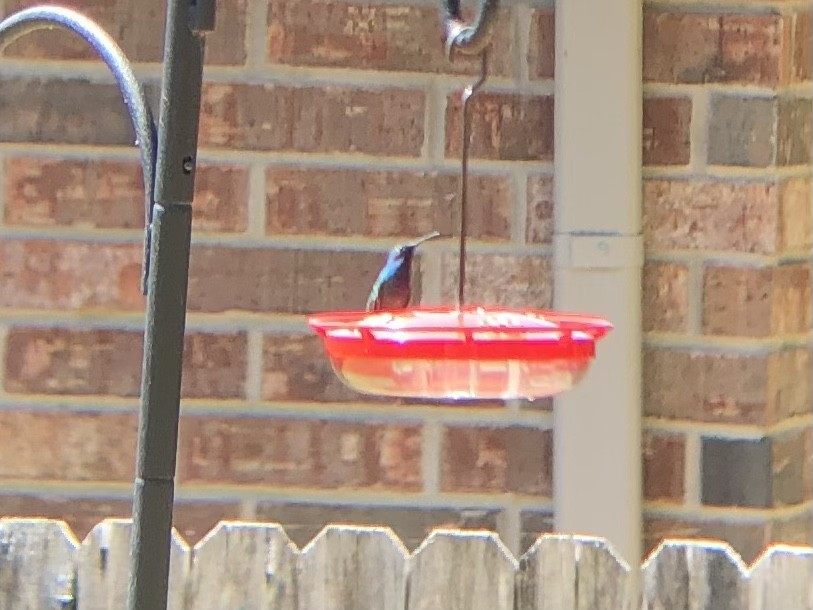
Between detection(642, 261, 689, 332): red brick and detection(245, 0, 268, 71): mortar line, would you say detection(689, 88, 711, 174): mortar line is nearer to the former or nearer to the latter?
detection(642, 261, 689, 332): red brick

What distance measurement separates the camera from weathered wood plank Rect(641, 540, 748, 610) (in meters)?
0.82

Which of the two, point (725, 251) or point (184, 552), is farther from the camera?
point (725, 251)

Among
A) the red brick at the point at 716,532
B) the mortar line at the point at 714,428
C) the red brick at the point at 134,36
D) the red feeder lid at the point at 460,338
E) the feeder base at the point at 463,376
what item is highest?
the red brick at the point at 134,36

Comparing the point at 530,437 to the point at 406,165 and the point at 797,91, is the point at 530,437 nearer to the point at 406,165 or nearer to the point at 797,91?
the point at 406,165

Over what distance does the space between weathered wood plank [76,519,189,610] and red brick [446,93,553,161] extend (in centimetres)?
39

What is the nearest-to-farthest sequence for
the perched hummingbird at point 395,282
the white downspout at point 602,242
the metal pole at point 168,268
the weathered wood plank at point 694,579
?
the metal pole at point 168,268 → the perched hummingbird at point 395,282 → the weathered wood plank at point 694,579 → the white downspout at point 602,242

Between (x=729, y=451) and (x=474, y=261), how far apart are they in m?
0.25

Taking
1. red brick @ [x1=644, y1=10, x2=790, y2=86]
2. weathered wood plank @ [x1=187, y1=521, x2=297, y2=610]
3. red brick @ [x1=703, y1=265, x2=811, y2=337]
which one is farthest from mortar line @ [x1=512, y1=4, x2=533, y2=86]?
weathered wood plank @ [x1=187, y1=521, x2=297, y2=610]

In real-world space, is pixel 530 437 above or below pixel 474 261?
below

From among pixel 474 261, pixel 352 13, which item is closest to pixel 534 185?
pixel 474 261

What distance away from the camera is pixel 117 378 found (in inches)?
40.6

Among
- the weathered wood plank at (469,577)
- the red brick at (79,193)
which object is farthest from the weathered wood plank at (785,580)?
the red brick at (79,193)

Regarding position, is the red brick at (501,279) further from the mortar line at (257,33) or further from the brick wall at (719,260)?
the mortar line at (257,33)

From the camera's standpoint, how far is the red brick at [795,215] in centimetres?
102
